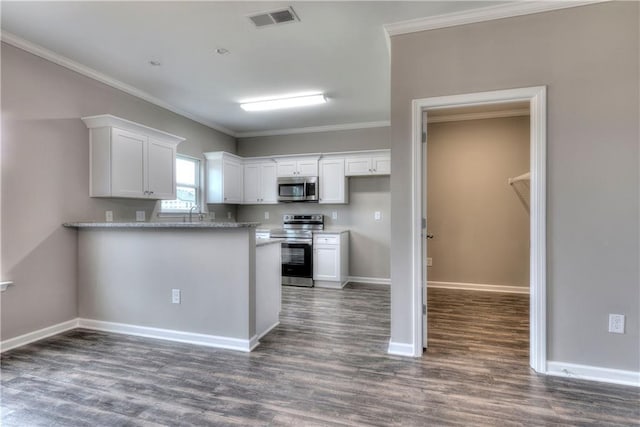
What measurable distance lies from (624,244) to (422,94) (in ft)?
5.93

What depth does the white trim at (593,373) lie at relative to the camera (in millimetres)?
2178

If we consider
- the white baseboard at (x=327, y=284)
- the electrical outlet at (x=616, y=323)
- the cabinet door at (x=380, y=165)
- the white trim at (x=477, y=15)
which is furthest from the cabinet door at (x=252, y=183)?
the electrical outlet at (x=616, y=323)

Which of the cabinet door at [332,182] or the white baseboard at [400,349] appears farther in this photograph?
the cabinet door at [332,182]

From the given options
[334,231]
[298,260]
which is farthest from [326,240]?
[298,260]

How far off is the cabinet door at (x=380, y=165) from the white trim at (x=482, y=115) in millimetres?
908

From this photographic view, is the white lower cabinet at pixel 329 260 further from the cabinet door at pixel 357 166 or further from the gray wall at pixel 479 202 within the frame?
the gray wall at pixel 479 202

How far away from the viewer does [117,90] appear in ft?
12.3

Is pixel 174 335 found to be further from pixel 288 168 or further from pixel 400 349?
pixel 288 168

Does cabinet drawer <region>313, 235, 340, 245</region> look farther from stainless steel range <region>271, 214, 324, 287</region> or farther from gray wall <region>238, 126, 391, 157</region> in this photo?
gray wall <region>238, 126, 391, 157</region>

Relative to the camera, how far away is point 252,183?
582 cm

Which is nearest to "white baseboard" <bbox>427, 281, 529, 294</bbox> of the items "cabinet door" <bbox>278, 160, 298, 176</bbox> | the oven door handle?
the oven door handle

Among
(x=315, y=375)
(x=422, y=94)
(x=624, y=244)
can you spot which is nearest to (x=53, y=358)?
(x=315, y=375)

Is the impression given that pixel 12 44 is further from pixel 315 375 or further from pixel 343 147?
pixel 343 147

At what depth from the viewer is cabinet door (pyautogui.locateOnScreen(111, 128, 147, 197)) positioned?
3391 mm
